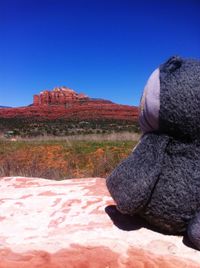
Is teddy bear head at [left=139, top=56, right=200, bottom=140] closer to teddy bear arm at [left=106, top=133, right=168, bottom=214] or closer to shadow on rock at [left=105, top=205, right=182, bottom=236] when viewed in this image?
teddy bear arm at [left=106, top=133, right=168, bottom=214]

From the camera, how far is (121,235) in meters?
2.79

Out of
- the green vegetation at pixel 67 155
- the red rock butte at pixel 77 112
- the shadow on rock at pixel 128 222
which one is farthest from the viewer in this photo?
the red rock butte at pixel 77 112

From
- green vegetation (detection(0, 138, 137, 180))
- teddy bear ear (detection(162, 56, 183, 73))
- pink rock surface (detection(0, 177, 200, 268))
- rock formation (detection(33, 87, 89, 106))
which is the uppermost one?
rock formation (detection(33, 87, 89, 106))

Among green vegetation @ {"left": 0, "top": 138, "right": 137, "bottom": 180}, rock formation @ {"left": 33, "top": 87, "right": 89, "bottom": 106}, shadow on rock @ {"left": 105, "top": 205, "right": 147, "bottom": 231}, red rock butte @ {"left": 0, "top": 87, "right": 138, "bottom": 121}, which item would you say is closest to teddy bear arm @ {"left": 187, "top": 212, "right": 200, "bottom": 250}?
shadow on rock @ {"left": 105, "top": 205, "right": 147, "bottom": 231}

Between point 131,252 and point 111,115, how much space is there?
6754cm

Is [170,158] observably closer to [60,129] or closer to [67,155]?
[67,155]

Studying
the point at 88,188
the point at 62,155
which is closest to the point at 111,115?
the point at 62,155

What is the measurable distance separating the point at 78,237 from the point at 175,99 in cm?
117

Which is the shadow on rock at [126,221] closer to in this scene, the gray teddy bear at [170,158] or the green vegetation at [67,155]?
the gray teddy bear at [170,158]

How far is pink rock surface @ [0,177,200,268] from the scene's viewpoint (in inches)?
97.1

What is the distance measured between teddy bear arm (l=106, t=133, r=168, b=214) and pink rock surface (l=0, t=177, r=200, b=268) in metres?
0.25

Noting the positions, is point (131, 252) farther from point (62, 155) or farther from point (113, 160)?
point (62, 155)

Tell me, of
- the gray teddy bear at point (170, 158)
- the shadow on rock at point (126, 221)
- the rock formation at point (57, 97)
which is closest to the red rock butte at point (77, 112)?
the rock formation at point (57, 97)

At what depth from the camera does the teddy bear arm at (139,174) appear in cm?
265
